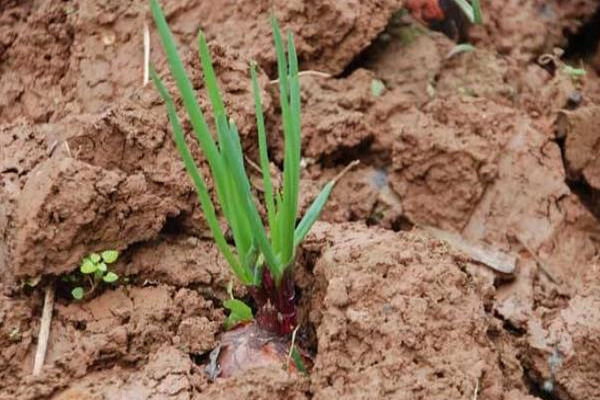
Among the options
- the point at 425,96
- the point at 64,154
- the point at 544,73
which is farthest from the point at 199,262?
the point at 544,73

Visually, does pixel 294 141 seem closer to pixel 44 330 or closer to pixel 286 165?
pixel 286 165

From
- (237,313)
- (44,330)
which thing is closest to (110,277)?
(44,330)

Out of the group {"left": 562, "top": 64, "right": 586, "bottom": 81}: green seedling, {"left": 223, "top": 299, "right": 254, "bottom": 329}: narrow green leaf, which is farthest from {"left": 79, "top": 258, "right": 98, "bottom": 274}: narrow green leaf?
{"left": 562, "top": 64, "right": 586, "bottom": 81}: green seedling

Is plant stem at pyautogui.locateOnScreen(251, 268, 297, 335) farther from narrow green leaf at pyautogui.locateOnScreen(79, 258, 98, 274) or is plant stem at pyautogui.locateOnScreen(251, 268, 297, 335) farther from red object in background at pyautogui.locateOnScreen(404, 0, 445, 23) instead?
red object in background at pyautogui.locateOnScreen(404, 0, 445, 23)

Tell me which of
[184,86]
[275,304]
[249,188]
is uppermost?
[184,86]

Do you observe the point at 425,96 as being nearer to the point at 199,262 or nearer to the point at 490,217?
the point at 490,217

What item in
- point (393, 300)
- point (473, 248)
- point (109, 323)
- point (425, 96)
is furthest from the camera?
point (425, 96)
